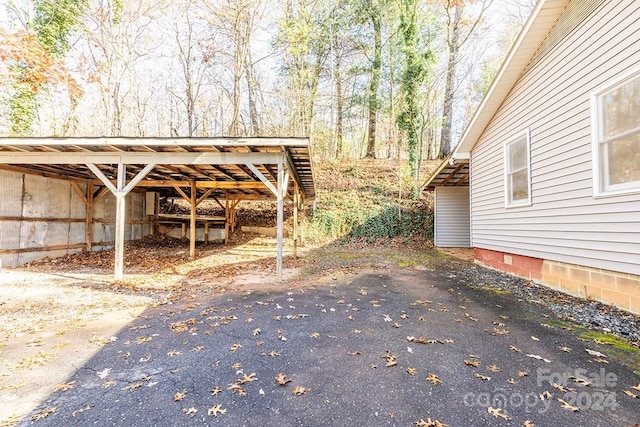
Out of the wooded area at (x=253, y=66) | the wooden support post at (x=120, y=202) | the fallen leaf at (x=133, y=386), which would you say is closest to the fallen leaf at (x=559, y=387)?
the fallen leaf at (x=133, y=386)

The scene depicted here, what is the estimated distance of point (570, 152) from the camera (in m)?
4.91

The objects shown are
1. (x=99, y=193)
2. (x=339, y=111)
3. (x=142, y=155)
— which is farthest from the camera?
(x=339, y=111)

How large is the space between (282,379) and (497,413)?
64.7 inches

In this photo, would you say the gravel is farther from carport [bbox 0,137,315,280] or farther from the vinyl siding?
carport [bbox 0,137,315,280]

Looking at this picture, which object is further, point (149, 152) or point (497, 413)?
point (149, 152)

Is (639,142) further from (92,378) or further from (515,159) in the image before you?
(92,378)

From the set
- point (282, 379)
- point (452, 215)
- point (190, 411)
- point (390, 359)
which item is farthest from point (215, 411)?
point (452, 215)

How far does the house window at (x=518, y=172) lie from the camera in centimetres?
624

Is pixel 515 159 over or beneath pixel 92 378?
over

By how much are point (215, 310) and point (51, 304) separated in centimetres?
284

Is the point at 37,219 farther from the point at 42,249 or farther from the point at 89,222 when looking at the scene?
the point at 89,222

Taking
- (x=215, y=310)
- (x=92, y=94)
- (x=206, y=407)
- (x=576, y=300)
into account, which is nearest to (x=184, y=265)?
(x=215, y=310)

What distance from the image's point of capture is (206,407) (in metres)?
2.21

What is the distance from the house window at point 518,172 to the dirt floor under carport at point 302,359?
7.49 ft
